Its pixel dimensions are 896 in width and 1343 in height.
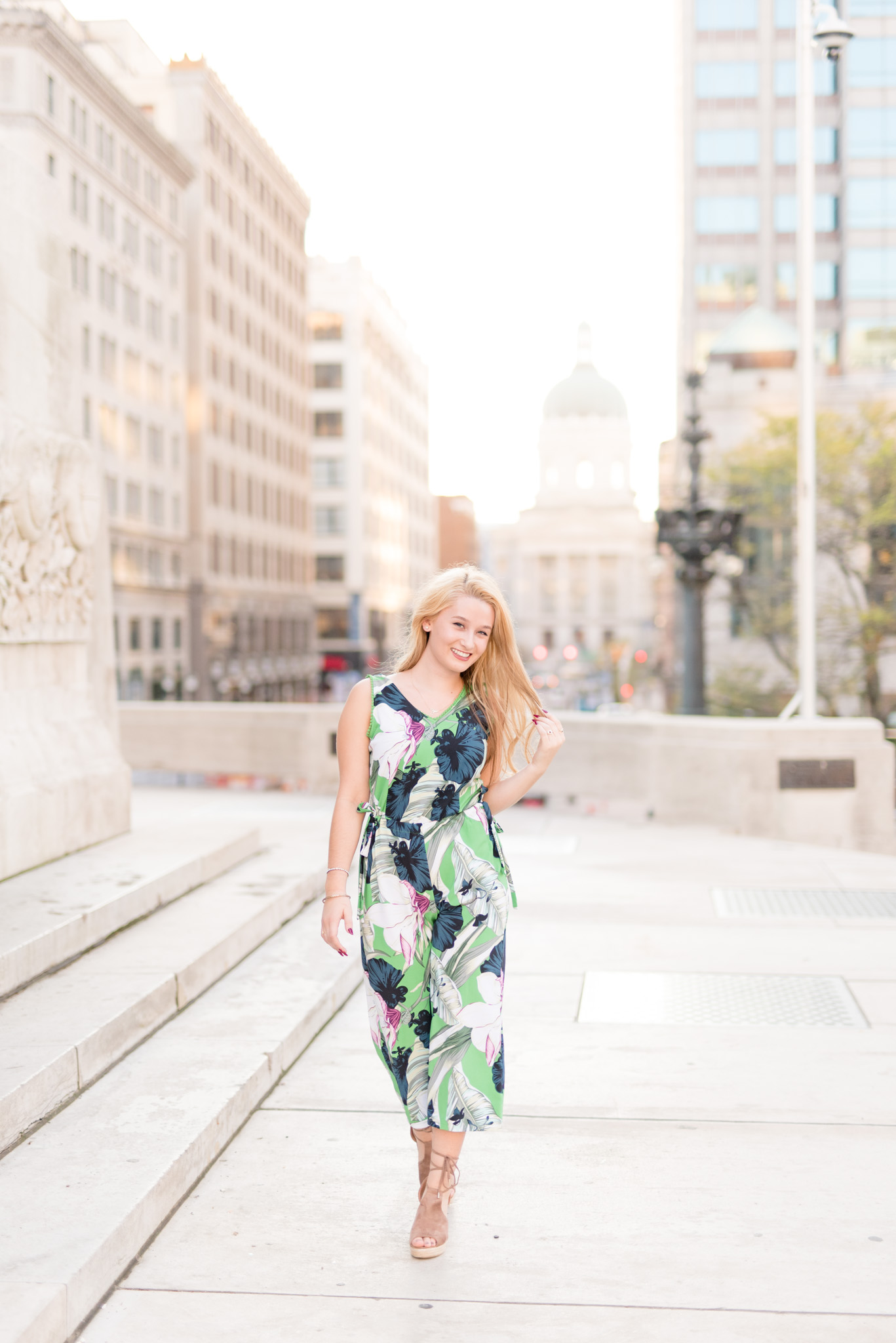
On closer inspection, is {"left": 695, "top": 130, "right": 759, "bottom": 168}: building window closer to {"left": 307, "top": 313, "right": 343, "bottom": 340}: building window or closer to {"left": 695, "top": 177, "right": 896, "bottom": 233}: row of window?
{"left": 695, "top": 177, "right": 896, "bottom": 233}: row of window

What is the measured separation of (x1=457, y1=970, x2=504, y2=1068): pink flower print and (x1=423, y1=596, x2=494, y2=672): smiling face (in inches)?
36.2

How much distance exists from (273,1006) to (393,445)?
106m

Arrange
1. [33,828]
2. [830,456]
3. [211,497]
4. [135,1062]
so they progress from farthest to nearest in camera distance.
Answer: [211,497]
[830,456]
[33,828]
[135,1062]

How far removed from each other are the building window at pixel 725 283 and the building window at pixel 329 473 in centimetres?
3538

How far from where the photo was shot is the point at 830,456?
1320 inches

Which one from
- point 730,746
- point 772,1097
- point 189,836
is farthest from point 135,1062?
point 730,746

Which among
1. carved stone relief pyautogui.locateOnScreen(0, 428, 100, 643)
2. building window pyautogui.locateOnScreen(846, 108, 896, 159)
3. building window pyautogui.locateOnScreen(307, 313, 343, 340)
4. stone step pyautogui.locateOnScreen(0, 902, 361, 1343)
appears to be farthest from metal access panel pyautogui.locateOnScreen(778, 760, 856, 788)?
building window pyautogui.locateOnScreen(307, 313, 343, 340)

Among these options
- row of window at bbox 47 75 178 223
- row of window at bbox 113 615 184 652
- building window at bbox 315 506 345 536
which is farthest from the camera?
building window at bbox 315 506 345 536

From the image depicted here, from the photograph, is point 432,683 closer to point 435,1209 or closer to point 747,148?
point 435,1209

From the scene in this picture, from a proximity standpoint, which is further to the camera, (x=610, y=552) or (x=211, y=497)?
(x=610, y=552)

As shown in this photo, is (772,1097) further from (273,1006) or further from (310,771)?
(310,771)

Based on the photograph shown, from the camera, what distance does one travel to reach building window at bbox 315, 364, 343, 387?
96.1m

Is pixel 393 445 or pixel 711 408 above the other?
pixel 393 445

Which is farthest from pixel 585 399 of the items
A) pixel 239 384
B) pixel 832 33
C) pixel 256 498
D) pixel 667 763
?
pixel 667 763
